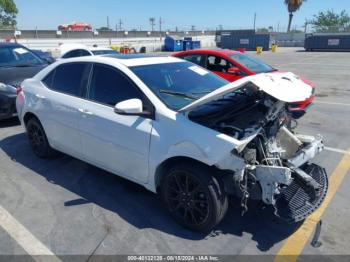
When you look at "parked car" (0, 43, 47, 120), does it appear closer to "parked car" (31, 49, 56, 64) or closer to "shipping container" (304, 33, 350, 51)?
"parked car" (31, 49, 56, 64)

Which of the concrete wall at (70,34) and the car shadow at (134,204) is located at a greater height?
the concrete wall at (70,34)

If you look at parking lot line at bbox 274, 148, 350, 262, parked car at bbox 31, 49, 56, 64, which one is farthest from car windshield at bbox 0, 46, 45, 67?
parking lot line at bbox 274, 148, 350, 262

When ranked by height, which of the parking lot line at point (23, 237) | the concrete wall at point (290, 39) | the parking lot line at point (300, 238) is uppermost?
the concrete wall at point (290, 39)

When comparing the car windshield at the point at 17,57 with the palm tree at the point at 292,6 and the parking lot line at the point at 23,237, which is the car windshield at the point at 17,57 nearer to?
the parking lot line at the point at 23,237

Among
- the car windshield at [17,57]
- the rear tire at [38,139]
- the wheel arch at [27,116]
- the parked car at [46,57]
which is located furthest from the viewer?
→ the parked car at [46,57]

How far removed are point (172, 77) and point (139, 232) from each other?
180cm

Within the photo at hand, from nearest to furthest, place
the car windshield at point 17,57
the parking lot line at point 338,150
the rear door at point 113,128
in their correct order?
1. the rear door at point 113,128
2. the parking lot line at point 338,150
3. the car windshield at point 17,57

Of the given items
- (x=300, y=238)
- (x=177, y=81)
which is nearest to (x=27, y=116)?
(x=177, y=81)

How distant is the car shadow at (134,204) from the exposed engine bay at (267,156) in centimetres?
29

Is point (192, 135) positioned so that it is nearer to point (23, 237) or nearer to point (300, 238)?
point (300, 238)

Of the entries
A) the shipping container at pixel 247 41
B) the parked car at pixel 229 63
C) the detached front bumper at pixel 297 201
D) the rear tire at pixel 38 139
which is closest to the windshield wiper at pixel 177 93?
the detached front bumper at pixel 297 201

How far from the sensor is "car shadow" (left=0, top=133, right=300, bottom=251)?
11.2ft

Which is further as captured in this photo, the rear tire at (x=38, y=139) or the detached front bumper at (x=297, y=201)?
the rear tire at (x=38, y=139)

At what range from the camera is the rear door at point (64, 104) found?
14.1 ft
